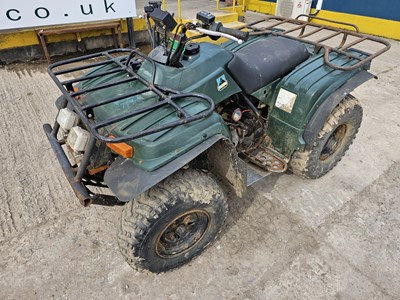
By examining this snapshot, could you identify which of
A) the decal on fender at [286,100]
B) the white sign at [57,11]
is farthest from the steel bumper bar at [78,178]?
the white sign at [57,11]

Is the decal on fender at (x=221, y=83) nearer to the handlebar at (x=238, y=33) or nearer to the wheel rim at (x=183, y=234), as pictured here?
the handlebar at (x=238, y=33)

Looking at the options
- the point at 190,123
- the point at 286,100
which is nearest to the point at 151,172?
the point at 190,123

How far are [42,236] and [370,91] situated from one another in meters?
5.36

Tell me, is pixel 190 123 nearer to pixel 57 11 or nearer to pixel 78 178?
pixel 78 178

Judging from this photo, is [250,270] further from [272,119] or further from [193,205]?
[272,119]

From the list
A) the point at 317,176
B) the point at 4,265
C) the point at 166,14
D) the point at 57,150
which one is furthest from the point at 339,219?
the point at 4,265

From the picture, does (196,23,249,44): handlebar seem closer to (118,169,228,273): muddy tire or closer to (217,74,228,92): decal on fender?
(217,74,228,92): decal on fender

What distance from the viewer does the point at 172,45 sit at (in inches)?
87.9

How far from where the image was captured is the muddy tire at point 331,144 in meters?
2.92

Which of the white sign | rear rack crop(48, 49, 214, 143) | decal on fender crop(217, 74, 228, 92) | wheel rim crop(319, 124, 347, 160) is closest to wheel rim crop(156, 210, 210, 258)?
rear rack crop(48, 49, 214, 143)

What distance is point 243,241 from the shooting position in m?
2.70

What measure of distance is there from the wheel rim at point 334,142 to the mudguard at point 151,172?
4.64 ft

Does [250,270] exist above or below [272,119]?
below

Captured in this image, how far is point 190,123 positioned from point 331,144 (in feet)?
6.76
